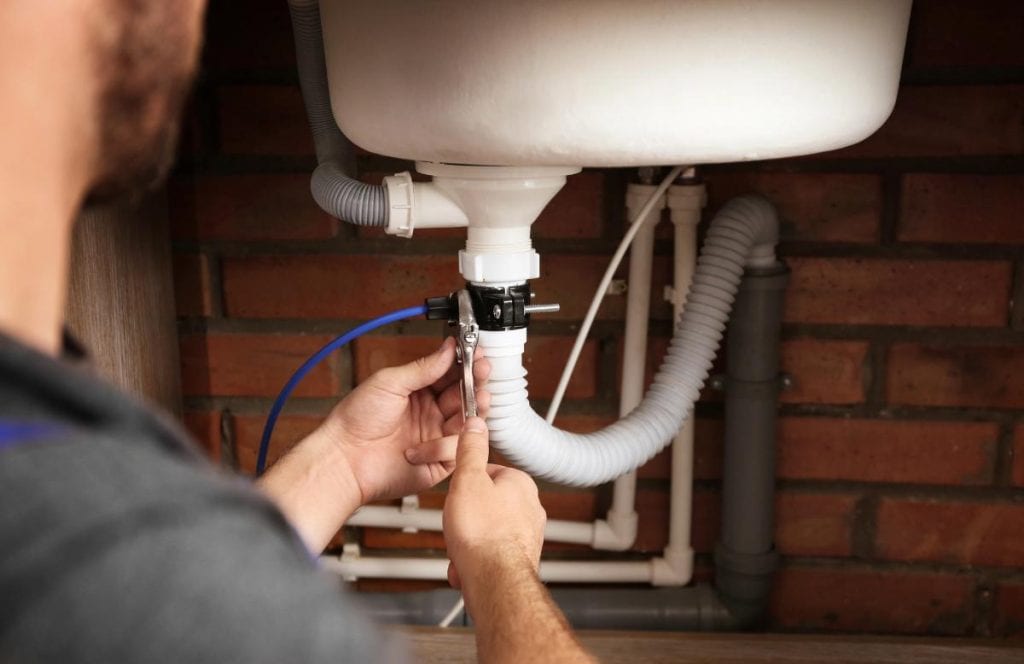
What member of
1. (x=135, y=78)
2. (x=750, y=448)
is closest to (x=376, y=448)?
(x=750, y=448)

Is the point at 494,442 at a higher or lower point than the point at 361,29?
lower

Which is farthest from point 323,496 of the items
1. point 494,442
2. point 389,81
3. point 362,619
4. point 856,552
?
point 856,552

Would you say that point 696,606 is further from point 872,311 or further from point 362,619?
point 362,619

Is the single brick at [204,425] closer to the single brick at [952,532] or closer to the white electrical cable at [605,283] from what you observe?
the white electrical cable at [605,283]

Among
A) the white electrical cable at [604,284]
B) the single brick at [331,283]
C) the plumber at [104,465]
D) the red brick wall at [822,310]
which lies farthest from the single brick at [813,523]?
the plumber at [104,465]

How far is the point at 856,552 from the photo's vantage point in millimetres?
1026

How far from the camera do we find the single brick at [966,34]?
2.85 ft

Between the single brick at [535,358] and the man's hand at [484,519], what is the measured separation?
0.98 ft

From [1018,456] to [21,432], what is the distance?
94 cm

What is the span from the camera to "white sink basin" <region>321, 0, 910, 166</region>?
53 cm

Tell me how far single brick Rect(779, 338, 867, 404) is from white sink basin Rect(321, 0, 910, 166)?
398 mm

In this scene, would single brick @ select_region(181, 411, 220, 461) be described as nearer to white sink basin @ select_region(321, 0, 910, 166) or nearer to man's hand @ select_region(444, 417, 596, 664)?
man's hand @ select_region(444, 417, 596, 664)

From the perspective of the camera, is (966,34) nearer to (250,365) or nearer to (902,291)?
(902,291)

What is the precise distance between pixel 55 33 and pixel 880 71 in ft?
1.56
